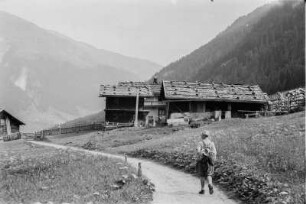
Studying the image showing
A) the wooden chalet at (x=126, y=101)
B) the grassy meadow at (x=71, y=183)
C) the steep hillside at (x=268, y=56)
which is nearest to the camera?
the grassy meadow at (x=71, y=183)

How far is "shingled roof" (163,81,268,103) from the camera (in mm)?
60906

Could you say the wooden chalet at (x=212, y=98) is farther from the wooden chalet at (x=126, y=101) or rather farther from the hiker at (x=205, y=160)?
the hiker at (x=205, y=160)

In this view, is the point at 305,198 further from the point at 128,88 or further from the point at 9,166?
the point at 128,88

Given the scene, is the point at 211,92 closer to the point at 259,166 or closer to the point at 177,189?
the point at 259,166

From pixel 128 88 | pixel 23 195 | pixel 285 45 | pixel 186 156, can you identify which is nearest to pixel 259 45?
pixel 285 45

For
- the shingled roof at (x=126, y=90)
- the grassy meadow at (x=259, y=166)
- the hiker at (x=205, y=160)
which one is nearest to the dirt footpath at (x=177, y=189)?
the hiker at (x=205, y=160)

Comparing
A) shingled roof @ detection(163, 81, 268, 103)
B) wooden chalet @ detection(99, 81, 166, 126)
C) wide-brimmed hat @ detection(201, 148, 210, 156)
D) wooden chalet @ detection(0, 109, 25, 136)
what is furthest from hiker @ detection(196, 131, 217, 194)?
wooden chalet @ detection(0, 109, 25, 136)

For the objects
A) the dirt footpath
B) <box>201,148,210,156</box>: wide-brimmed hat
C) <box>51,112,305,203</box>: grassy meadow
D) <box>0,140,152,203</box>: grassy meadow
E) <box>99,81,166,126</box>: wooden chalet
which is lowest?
the dirt footpath

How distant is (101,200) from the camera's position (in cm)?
1423

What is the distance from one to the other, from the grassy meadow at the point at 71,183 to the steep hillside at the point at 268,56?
338 ft

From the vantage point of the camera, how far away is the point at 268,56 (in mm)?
150875

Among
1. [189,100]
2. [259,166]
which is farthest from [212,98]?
[259,166]

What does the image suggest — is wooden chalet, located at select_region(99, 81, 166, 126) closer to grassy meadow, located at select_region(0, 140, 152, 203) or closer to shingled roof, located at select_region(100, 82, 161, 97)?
shingled roof, located at select_region(100, 82, 161, 97)

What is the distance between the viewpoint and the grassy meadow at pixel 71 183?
14.7m
